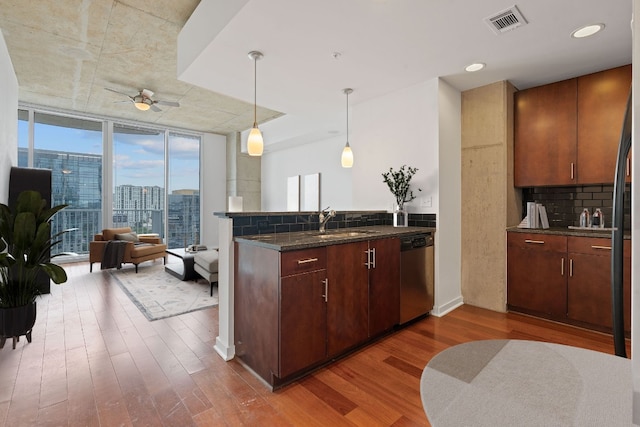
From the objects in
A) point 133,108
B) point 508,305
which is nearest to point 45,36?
point 133,108

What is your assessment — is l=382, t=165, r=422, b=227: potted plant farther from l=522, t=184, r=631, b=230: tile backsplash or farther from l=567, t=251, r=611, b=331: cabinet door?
l=567, t=251, r=611, b=331: cabinet door

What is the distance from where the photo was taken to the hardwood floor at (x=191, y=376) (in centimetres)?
176

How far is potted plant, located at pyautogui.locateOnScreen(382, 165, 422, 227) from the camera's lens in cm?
356

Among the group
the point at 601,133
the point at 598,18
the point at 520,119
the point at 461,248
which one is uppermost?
the point at 598,18

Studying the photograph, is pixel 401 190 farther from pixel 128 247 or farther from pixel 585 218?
pixel 128 247

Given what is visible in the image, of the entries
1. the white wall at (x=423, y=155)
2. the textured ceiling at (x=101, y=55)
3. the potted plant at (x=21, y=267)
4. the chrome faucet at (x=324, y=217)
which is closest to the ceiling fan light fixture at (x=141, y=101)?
the textured ceiling at (x=101, y=55)

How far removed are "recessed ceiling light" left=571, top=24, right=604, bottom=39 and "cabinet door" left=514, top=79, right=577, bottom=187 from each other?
91 centimetres

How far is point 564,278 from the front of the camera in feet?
10.0

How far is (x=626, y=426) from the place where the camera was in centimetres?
51

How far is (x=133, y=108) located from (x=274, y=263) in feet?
18.9

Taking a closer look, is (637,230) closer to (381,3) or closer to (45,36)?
(381,3)

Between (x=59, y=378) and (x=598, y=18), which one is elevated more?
(x=598, y=18)

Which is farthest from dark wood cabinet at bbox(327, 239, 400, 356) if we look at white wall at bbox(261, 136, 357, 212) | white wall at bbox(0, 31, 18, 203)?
white wall at bbox(0, 31, 18, 203)

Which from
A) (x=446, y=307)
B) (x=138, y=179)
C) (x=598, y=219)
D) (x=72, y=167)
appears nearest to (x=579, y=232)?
(x=598, y=219)
